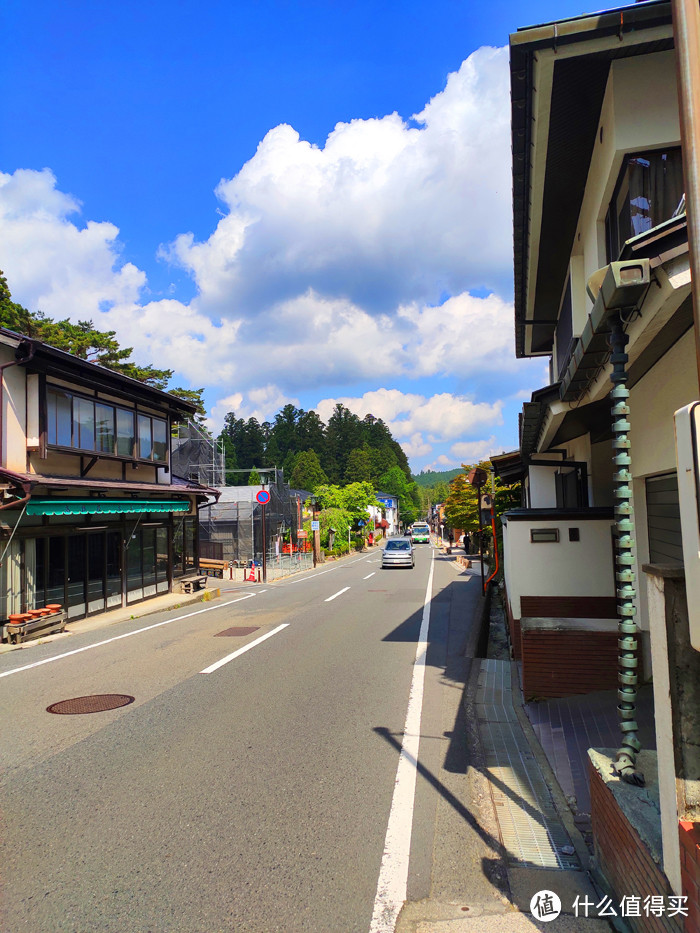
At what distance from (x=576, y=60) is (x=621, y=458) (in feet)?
14.0

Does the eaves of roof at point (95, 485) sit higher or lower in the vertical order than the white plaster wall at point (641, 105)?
lower

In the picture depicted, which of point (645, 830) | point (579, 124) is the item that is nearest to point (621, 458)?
point (645, 830)

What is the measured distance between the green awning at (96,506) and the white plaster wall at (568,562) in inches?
400

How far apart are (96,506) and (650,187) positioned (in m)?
13.4

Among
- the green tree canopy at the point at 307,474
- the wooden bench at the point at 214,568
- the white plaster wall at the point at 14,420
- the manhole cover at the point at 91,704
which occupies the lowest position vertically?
the wooden bench at the point at 214,568

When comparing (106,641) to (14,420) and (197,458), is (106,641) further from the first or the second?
(197,458)

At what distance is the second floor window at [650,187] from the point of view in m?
5.74

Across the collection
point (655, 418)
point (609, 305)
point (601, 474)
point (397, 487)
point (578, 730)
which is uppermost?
point (397, 487)

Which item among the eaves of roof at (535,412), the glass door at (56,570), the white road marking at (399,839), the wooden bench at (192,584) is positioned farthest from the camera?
the wooden bench at (192,584)

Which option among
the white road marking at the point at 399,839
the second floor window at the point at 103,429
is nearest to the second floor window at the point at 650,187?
the white road marking at the point at 399,839

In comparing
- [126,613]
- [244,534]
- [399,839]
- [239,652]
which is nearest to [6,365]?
[126,613]

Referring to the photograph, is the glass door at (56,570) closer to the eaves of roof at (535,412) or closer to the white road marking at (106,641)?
the white road marking at (106,641)

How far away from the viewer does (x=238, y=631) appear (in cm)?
1315

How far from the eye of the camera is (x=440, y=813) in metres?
4.72
